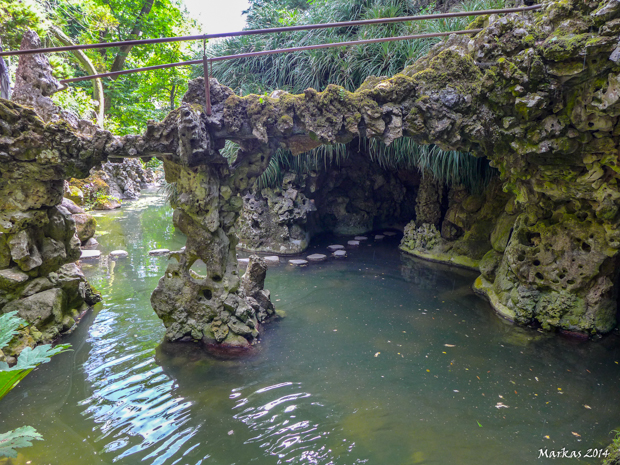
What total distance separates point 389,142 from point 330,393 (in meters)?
2.70

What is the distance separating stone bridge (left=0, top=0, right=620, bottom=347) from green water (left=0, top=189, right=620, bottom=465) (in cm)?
52

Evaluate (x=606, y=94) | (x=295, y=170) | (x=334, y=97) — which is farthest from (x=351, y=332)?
(x=295, y=170)

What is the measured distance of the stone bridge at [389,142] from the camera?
11.9 ft

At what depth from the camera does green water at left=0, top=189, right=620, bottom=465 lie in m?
2.96

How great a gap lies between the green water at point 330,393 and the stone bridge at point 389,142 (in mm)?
516

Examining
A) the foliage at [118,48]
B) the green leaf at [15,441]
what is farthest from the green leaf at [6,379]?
the foliage at [118,48]

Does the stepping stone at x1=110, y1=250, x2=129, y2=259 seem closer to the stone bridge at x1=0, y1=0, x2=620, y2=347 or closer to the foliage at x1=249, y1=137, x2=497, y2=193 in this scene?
the stone bridge at x1=0, y1=0, x2=620, y2=347

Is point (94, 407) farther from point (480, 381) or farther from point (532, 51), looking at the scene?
point (532, 51)

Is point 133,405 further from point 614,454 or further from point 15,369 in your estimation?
point 614,454

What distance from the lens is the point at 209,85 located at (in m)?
3.99

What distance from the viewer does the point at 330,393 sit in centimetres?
365

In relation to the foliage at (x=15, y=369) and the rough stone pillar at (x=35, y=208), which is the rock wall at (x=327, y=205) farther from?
the foliage at (x=15, y=369)

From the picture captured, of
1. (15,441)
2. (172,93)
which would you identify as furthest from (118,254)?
(172,93)

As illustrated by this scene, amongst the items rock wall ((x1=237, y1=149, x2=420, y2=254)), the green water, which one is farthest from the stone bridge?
rock wall ((x1=237, y1=149, x2=420, y2=254))
